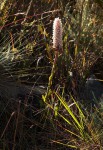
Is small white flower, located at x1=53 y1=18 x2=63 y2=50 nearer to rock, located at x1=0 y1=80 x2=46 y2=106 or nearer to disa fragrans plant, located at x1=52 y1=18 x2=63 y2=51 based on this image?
disa fragrans plant, located at x1=52 y1=18 x2=63 y2=51

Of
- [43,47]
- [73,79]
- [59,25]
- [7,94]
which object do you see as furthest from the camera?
[43,47]

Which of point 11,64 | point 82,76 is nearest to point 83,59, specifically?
point 82,76

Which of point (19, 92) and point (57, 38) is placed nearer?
point (57, 38)

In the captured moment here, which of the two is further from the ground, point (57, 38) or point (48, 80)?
point (57, 38)

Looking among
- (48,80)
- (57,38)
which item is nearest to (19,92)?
(48,80)

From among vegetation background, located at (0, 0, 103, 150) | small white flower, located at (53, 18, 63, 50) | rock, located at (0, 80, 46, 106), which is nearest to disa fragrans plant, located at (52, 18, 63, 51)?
small white flower, located at (53, 18, 63, 50)

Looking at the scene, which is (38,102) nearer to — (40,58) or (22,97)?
(22,97)

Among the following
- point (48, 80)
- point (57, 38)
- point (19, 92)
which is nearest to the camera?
point (57, 38)

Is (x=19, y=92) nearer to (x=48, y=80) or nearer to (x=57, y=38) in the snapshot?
(x=48, y=80)

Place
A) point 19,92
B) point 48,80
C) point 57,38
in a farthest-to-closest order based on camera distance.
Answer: point 48,80, point 19,92, point 57,38
